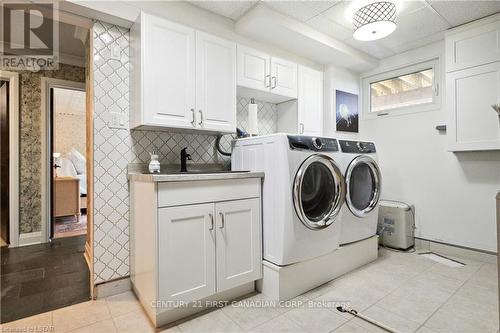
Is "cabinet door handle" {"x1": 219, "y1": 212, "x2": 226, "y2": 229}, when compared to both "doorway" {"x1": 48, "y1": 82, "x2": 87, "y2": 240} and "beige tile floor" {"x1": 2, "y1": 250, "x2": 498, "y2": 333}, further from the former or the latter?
"doorway" {"x1": 48, "y1": 82, "x2": 87, "y2": 240}

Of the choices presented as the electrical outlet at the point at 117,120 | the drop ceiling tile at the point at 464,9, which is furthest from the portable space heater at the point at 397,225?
the electrical outlet at the point at 117,120

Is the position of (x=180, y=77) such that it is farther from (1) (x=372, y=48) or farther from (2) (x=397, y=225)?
(2) (x=397, y=225)

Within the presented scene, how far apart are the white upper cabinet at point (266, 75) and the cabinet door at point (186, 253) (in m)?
1.35

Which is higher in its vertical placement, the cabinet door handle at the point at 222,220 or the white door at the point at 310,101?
the white door at the point at 310,101

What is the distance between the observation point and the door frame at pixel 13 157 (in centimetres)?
304

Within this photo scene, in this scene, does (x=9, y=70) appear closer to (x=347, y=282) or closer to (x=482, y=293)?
(x=347, y=282)

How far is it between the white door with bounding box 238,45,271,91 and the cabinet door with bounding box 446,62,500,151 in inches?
73.2

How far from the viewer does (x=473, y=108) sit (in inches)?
97.2

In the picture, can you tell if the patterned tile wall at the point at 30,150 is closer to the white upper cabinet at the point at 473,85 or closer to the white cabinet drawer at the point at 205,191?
the white cabinet drawer at the point at 205,191

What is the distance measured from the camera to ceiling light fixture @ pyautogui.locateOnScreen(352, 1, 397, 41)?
2047 mm

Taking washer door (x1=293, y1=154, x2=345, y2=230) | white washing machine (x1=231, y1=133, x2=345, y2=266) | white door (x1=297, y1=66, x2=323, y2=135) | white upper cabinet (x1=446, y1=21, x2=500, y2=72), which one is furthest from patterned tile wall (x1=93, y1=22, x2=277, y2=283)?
white upper cabinet (x1=446, y1=21, x2=500, y2=72)

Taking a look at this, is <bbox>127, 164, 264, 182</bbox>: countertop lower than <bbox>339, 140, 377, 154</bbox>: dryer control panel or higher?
lower

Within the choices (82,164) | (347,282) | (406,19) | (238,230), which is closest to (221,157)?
(238,230)

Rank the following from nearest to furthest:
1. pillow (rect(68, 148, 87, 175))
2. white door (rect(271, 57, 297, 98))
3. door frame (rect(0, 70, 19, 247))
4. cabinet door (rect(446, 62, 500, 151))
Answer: cabinet door (rect(446, 62, 500, 151))
white door (rect(271, 57, 297, 98))
door frame (rect(0, 70, 19, 247))
pillow (rect(68, 148, 87, 175))
